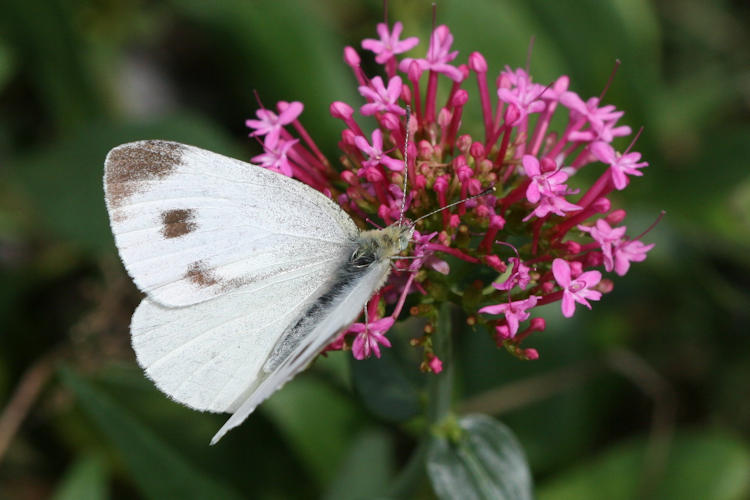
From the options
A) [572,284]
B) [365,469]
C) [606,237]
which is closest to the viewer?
[572,284]

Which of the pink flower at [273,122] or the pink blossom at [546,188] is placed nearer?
the pink blossom at [546,188]

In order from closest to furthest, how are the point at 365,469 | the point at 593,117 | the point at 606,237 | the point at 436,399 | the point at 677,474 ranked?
the point at 606,237
the point at 593,117
the point at 436,399
the point at 365,469
the point at 677,474

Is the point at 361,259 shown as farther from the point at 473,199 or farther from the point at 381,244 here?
the point at 473,199

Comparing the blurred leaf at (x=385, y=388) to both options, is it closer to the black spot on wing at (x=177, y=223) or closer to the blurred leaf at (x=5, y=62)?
the black spot on wing at (x=177, y=223)

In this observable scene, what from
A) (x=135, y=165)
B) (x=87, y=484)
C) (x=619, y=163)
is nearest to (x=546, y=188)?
(x=619, y=163)

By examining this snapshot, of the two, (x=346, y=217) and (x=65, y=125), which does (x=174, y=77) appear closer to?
(x=65, y=125)

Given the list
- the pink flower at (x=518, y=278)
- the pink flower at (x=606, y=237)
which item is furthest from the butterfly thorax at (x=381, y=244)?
the pink flower at (x=606, y=237)
